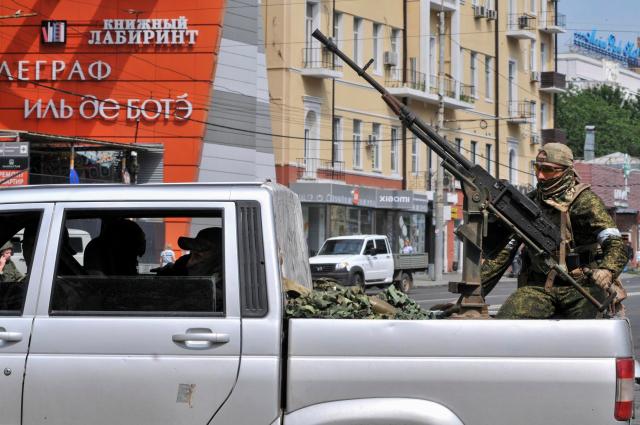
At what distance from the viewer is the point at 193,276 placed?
5590 millimetres

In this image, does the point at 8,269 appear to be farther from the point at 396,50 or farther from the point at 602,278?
the point at 396,50

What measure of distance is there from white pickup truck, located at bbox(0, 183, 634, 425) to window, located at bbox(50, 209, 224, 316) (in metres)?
0.01

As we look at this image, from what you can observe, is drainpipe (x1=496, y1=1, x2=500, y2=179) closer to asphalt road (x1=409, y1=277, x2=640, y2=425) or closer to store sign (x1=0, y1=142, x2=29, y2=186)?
asphalt road (x1=409, y1=277, x2=640, y2=425)

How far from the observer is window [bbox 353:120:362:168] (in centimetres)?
4878

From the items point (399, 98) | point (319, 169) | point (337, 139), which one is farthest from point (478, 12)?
point (319, 169)

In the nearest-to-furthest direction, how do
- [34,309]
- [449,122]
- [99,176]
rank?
[34,309] < [99,176] < [449,122]

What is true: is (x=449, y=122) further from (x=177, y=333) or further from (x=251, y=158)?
(x=177, y=333)

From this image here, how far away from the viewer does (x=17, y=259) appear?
19.1 feet

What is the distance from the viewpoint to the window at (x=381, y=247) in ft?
120

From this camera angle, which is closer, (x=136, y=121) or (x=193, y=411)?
(x=193, y=411)

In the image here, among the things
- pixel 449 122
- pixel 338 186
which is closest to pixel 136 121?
pixel 338 186

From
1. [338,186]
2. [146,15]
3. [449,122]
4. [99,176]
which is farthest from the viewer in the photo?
[449,122]

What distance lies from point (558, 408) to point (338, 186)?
4046 cm

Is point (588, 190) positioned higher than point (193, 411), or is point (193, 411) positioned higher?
point (588, 190)
